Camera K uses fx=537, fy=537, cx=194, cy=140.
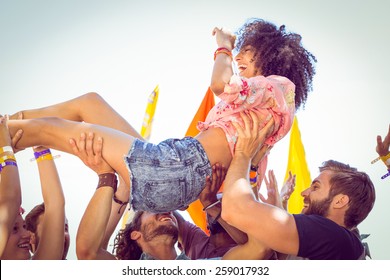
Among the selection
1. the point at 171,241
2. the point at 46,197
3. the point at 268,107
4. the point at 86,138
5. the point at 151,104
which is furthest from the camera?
the point at 151,104

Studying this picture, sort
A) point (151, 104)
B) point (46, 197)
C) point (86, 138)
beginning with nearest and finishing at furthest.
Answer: point (86, 138) < point (46, 197) < point (151, 104)

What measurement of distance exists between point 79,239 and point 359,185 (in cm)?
131

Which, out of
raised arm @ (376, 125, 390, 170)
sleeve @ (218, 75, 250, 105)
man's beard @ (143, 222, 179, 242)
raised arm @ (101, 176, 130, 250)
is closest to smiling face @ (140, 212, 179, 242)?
man's beard @ (143, 222, 179, 242)

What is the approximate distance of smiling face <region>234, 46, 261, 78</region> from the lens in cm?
264

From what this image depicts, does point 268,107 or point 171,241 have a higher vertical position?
point 268,107

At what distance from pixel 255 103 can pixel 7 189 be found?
3.72 ft

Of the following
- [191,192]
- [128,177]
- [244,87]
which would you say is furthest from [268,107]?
[128,177]

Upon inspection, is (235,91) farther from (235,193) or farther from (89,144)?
(89,144)

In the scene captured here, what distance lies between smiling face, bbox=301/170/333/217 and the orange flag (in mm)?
1304

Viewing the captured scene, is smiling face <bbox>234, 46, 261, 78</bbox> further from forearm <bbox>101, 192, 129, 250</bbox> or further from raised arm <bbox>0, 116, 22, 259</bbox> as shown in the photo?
raised arm <bbox>0, 116, 22, 259</bbox>

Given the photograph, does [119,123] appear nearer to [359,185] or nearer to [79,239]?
[79,239]

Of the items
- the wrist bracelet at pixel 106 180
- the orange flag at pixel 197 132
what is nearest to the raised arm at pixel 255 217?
the wrist bracelet at pixel 106 180
